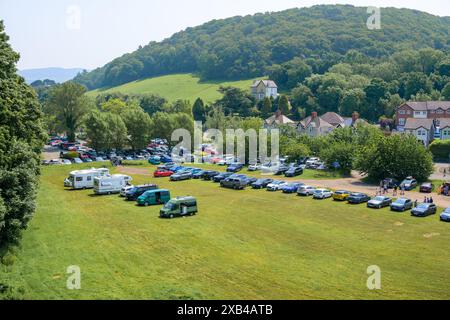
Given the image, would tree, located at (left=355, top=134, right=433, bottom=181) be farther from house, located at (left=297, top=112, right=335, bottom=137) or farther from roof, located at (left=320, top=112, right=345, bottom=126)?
roof, located at (left=320, top=112, right=345, bottom=126)

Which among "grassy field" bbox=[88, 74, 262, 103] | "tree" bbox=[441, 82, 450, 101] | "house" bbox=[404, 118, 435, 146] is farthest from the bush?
"grassy field" bbox=[88, 74, 262, 103]

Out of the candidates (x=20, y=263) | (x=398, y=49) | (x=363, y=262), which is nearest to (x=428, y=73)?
(x=398, y=49)

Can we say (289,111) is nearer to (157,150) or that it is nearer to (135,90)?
(157,150)

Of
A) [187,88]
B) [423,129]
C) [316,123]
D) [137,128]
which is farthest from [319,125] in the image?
[187,88]

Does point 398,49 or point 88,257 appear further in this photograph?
point 398,49

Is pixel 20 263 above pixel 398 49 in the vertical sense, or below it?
below
